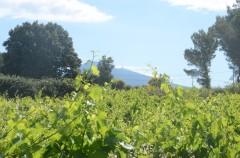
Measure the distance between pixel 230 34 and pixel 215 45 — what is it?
162 inches

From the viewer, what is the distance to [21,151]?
2.22 m

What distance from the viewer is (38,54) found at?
48.4 meters

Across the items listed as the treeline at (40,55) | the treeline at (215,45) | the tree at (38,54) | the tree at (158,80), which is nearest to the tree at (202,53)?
the treeline at (215,45)

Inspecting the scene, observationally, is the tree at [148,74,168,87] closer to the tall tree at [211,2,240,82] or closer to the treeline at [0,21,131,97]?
the treeline at [0,21,131,97]

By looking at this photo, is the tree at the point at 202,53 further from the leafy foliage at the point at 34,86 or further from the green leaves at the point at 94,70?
the green leaves at the point at 94,70

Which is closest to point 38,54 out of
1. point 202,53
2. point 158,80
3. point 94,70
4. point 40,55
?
point 40,55

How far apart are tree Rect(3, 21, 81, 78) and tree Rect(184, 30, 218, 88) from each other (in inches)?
550

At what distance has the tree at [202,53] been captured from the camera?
168 feet

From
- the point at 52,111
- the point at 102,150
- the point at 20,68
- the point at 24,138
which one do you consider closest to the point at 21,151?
the point at 24,138

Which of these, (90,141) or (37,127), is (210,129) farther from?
(37,127)

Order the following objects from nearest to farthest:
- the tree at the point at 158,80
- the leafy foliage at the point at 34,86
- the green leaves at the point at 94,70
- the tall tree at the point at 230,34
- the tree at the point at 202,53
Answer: the green leaves at the point at 94,70 → the tree at the point at 158,80 → the leafy foliage at the point at 34,86 → the tall tree at the point at 230,34 → the tree at the point at 202,53

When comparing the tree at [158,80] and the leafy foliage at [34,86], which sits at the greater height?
the tree at [158,80]

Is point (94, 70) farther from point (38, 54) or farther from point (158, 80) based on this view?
point (38, 54)

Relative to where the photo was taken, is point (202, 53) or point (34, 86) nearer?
point (34, 86)
